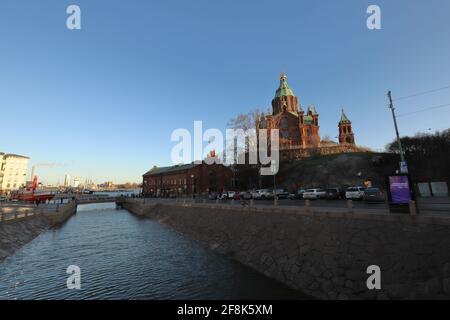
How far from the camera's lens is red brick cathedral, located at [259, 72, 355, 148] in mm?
74250

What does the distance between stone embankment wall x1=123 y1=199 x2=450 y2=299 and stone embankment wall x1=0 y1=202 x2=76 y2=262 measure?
20569mm

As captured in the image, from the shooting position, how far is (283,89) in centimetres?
8788

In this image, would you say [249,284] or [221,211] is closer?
[249,284]

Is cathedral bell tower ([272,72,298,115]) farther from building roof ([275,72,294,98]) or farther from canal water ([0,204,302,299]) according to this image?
canal water ([0,204,302,299])

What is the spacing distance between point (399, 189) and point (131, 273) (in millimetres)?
18330

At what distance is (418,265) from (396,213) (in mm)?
3585

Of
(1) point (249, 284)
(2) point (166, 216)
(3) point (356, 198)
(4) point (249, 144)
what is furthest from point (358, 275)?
(4) point (249, 144)

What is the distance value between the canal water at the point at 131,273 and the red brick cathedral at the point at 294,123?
49219 millimetres

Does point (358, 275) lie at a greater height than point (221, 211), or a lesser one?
lesser

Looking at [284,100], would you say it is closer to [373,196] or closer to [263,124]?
[263,124]

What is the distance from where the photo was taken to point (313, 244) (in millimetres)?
14977

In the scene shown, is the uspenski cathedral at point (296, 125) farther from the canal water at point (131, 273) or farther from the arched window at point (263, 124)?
the canal water at point (131, 273)

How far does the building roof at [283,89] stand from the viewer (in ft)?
285
